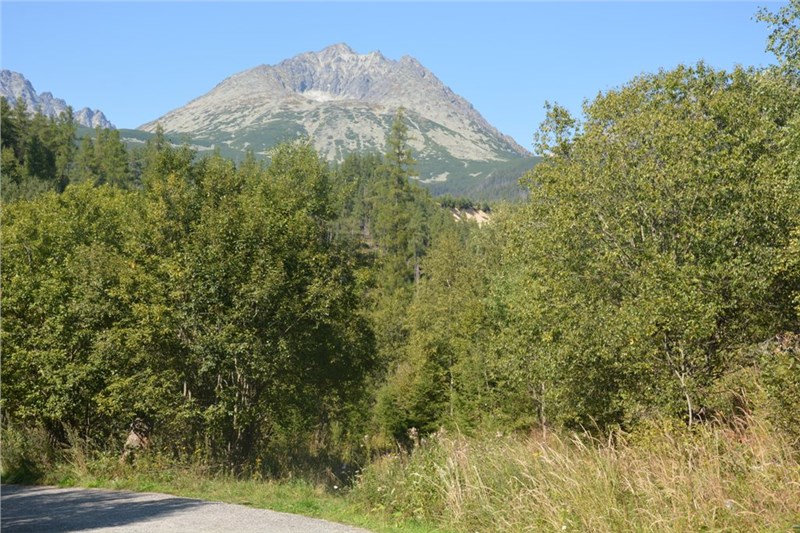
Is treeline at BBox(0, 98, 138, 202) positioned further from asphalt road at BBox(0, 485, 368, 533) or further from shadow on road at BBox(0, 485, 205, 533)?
asphalt road at BBox(0, 485, 368, 533)

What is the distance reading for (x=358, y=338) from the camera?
31.6 metres

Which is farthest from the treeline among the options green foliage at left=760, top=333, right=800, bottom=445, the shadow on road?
green foliage at left=760, top=333, right=800, bottom=445

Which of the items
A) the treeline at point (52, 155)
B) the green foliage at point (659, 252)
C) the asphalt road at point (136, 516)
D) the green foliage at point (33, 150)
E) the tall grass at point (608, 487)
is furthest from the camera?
the treeline at point (52, 155)

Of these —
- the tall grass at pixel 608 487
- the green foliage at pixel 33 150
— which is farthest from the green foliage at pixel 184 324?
the green foliage at pixel 33 150

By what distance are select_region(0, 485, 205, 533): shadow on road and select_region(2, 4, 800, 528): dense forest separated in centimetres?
434

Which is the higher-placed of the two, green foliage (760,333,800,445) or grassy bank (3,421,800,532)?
green foliage (760,333,800,445)

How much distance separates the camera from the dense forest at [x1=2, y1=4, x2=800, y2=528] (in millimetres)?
19609

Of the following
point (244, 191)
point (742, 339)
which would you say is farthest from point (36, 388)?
point (742, 339)

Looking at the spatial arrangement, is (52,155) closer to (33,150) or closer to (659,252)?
(33,150)

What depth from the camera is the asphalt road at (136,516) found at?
10.2 m

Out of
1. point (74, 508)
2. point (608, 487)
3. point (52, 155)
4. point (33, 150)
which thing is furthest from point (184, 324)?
point (52, 155)

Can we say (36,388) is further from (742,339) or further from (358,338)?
(742,339)

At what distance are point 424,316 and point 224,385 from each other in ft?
113

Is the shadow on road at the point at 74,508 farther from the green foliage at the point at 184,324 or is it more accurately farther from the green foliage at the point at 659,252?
the green foliage at the point at 659,252
